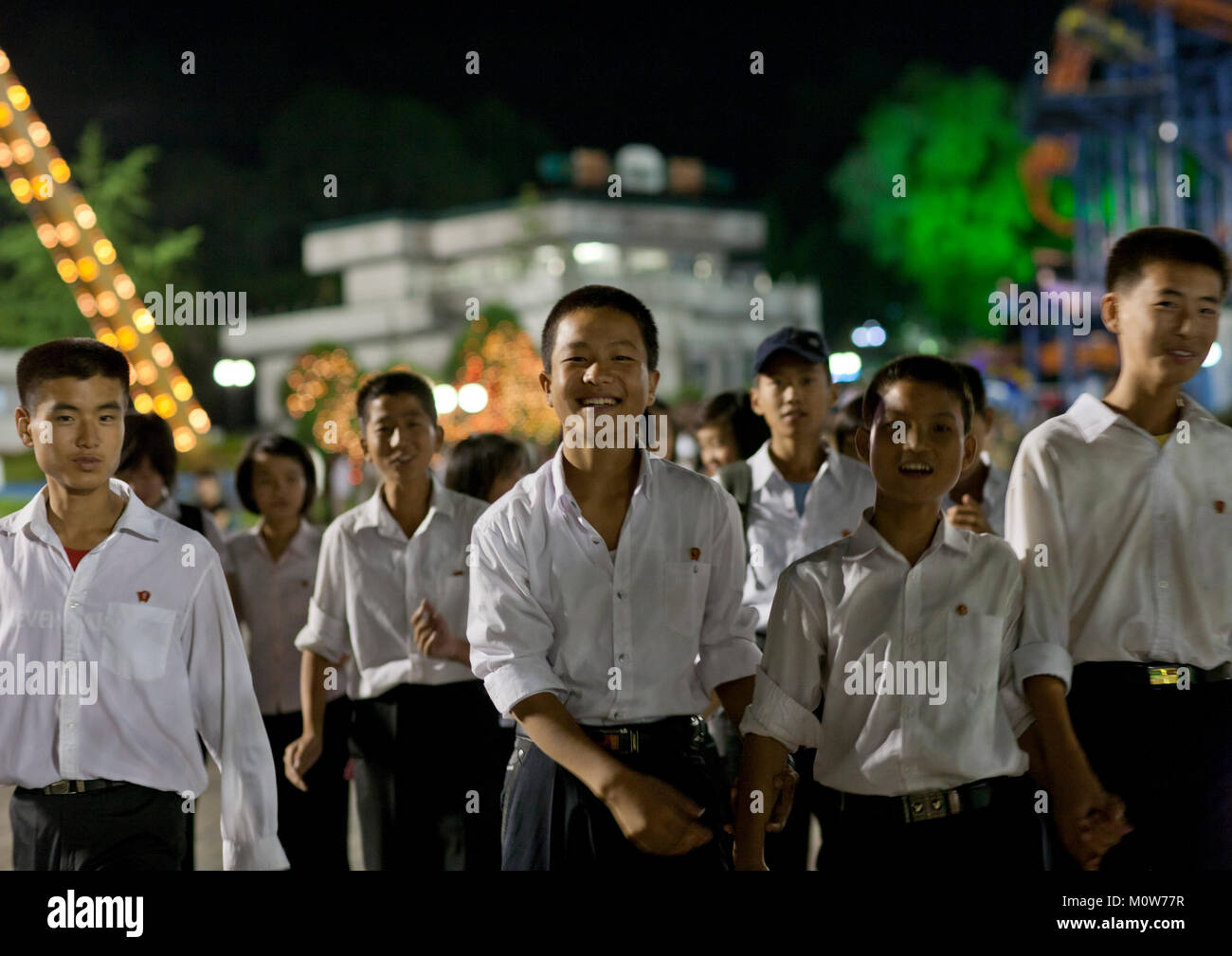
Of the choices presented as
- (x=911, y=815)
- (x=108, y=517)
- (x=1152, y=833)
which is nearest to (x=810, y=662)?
(x=911, y=815)

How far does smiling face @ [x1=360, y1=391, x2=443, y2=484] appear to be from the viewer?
462cm

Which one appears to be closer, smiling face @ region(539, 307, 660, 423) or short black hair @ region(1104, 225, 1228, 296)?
smiling face @ region(539, 307, 660, 423)

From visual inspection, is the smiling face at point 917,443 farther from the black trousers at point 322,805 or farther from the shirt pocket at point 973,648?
the black trousers at point 322,805

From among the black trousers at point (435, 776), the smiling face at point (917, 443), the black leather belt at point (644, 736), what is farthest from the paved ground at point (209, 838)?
the smiling face at point (917, 443)

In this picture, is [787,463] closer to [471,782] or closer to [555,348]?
[471,782]

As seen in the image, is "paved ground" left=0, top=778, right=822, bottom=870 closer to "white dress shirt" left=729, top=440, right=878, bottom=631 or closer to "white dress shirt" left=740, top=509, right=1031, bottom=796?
"white dress shirt" left=729, top=440, right=878, bottom=631

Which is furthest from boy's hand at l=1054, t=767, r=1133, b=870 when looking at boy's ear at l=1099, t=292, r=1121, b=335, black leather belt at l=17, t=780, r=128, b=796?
black leather belt at l=17, t=780, r=128, b=796

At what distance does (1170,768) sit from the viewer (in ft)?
11.0

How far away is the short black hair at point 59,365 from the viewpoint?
3377mm

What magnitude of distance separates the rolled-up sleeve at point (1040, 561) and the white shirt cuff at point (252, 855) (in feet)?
6.06

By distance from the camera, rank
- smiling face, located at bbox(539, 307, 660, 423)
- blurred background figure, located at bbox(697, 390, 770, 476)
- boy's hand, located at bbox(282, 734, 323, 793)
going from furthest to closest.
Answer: blurred background figure, located at bbox(697, 390, 770, 476)
boy's hand, located at bbox(282, 734, 323, 793)
smiling face, located at bbox(539, 307, 660, 423)

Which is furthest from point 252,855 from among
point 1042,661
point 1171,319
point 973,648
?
point 1171,319

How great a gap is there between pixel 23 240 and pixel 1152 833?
1607 inches

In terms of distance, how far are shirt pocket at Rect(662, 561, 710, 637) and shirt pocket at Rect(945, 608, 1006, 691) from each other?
588 millimetres
